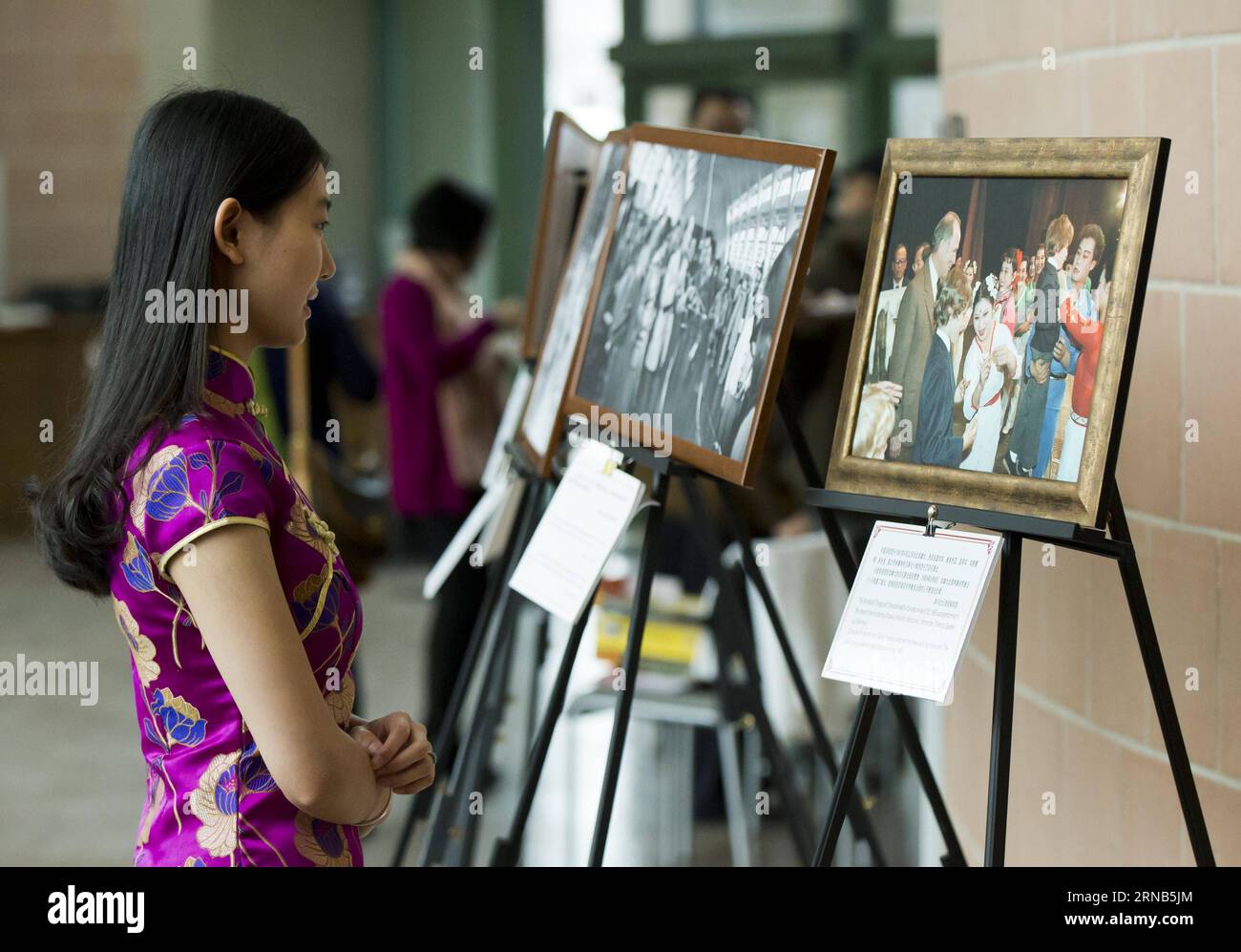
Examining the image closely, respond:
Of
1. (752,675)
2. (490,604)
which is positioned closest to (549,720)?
(752,675)

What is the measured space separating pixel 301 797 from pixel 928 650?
24.0 inches

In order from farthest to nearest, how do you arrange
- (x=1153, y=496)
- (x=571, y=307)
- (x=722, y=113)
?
(x=722, y=113)
(x=571, y=307)
(x=1153, y=496)

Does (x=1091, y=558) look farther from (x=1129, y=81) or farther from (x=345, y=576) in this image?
(x=345, y=576)

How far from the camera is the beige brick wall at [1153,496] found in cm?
180

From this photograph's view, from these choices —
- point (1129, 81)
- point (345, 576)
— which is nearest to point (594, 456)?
point (345, 576)

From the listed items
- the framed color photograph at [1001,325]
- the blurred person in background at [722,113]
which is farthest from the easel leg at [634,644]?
the blurred person in background at [722,113]

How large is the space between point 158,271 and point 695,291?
26.8 inches

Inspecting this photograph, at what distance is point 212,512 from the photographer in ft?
3.94

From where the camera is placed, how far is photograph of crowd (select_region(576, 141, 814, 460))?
1577 mm

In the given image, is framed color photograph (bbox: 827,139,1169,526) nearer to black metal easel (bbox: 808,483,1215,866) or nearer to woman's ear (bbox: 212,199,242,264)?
black metal easel (bbox: 808,483,1215,866)

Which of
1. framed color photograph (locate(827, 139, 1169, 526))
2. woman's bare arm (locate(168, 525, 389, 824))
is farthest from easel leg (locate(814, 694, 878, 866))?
woman's bare arm (locate(168, 525, 389, 824))

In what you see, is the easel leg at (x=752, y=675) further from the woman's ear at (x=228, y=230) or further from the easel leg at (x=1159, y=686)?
the woman's ear at (x=228, y=230)

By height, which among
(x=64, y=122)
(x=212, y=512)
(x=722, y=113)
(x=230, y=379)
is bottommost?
(x=212, y=512)
